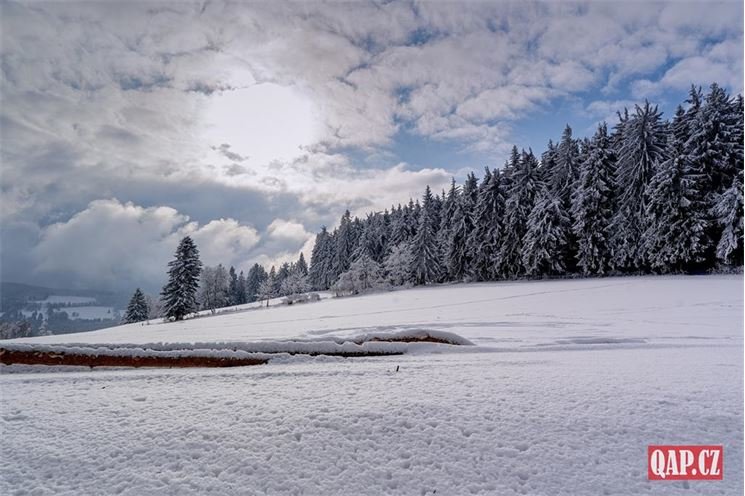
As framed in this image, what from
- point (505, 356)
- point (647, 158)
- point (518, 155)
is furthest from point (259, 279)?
point (505, 356)

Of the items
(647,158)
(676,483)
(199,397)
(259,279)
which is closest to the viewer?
(676,483)

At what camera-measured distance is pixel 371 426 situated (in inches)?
134

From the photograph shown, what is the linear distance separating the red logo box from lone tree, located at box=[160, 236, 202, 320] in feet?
150

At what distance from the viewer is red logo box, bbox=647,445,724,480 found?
286 cm

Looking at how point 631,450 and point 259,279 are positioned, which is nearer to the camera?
point 631,450

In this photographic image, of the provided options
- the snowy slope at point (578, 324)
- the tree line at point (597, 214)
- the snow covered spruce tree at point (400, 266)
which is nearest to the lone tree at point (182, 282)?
the tree line at point (597, 214)

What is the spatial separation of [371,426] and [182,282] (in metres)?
45.1

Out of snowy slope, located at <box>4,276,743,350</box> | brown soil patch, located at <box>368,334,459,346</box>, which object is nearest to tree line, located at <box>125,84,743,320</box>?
snowy slope, located at <box>4,276,743,350</box>

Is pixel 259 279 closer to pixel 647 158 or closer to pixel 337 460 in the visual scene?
pixel 647 158

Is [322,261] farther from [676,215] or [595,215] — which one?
[676,215]

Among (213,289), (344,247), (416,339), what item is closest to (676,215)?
(416,339)

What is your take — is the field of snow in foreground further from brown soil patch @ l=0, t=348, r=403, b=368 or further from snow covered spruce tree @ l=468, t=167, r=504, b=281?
snow covered spruce tree @ l=468, t=167, r=504, b=281

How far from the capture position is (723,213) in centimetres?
2527

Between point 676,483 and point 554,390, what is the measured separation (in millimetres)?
1486
